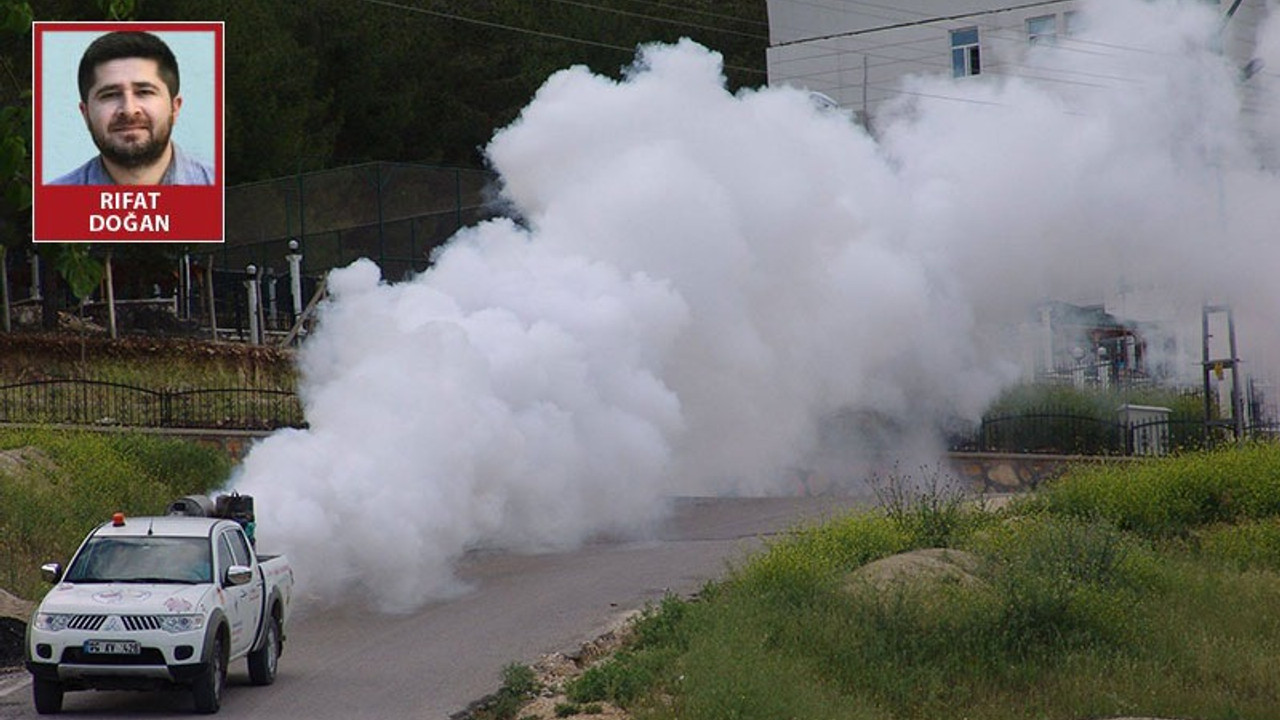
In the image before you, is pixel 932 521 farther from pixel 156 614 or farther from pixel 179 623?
pixel 156 614

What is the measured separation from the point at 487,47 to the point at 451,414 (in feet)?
108

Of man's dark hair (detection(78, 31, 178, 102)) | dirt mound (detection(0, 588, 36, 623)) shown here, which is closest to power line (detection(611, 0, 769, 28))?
man's dark hair (detection(78, 31, 178, 102))

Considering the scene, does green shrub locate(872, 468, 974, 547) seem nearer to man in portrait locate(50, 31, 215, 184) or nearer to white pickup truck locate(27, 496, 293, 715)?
white pickup truck locate(27, 496, 293, 715)

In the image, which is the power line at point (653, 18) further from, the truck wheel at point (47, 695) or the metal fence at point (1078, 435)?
the truck wheel at point (47, 695)

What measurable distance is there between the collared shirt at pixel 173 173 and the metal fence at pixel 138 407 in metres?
7.34

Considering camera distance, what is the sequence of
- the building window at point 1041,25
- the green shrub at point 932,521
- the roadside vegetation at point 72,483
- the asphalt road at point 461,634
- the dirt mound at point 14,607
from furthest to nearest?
the building window at point 1041,25
the roadside vegetation at point 72,483
the green shrub at point 932,521
the dirt mound at point 14,607
the asphalt road at point 461,634

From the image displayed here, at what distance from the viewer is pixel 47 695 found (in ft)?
46.7

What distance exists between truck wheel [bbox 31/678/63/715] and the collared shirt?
678 cm

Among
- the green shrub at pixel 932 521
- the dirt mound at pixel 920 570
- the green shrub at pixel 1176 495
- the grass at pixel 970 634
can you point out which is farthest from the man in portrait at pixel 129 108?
the green shrub at pixel 1176 495

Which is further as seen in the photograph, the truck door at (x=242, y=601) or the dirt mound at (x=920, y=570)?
the dirt mound at (x=920, y=570)

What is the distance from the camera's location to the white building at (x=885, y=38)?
38.4 metres

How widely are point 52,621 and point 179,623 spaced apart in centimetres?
100

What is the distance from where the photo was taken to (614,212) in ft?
83.7

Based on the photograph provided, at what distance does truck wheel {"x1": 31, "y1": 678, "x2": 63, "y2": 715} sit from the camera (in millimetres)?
14156
